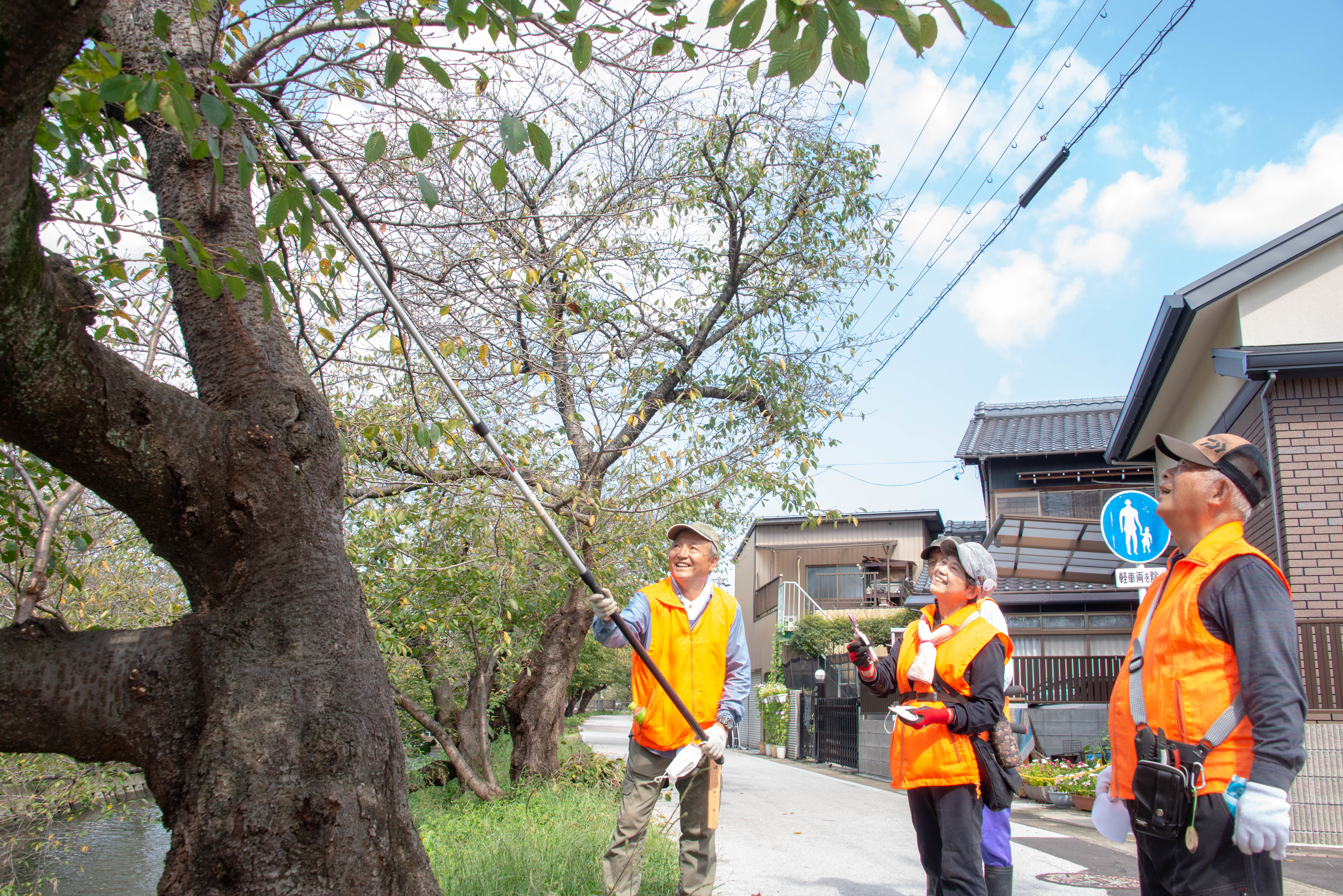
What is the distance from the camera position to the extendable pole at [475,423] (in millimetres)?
2848

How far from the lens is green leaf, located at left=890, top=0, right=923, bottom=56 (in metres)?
1.98

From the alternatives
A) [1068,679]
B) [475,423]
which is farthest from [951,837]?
[1068,679]

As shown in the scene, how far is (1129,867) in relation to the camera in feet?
20.8

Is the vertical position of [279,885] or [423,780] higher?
[279,885]

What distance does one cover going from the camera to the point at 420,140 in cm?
245

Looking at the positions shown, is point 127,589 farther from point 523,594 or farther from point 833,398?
point 833,398

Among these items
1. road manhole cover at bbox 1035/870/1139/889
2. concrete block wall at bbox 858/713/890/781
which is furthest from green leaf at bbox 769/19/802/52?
concrete block wall at bbox 858/713/890/781

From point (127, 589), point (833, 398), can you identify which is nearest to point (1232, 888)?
point (833, 398)

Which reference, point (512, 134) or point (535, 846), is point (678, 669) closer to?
point (535, 846)

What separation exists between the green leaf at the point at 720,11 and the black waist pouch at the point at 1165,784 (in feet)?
8.16

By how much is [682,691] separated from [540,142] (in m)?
2.76

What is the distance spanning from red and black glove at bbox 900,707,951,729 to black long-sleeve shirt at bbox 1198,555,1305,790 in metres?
1.09

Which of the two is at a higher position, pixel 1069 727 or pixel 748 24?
pixel 748 24

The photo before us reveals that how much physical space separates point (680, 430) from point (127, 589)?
506 centimetres
